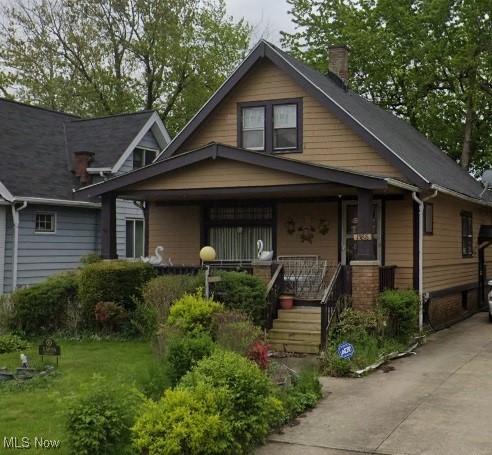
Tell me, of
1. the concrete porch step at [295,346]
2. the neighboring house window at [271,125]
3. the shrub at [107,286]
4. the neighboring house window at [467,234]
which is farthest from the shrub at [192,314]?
the neighboring house window at [467,234]

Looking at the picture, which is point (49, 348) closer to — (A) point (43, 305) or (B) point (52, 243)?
(A) point (43, 305)

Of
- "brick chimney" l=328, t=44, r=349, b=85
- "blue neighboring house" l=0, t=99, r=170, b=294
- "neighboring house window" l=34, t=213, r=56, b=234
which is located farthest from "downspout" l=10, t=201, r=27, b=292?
"brick chimney" l=328, t=44, r=349, b=85

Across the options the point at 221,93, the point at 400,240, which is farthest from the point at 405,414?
the point at 221,93

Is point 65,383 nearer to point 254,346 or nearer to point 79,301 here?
point 254,346

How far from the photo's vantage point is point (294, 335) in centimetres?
1209

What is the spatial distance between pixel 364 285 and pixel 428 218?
12.4 ft

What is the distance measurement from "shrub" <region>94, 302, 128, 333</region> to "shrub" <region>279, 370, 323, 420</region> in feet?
16.5

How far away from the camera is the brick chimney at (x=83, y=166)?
2012 centimetres

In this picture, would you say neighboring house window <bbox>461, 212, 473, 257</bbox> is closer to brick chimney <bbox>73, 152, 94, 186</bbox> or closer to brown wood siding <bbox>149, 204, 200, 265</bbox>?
brown wood siding <bbox>149, 204, 200, 265</bbox>

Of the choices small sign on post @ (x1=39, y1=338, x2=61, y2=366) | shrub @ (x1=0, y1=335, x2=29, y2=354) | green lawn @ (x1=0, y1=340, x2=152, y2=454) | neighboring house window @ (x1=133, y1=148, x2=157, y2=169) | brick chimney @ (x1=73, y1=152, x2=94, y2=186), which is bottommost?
green lawn @ (x1=0, y1=340, x2=152, y2=454)

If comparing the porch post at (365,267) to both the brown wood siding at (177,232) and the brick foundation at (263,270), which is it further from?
the brown wood siding at (177,232)

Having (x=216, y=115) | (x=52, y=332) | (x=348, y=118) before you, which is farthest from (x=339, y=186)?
(x=52, y=332)

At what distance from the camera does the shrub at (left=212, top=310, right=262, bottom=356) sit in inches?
328

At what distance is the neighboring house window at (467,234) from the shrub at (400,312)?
6739 millimetres
